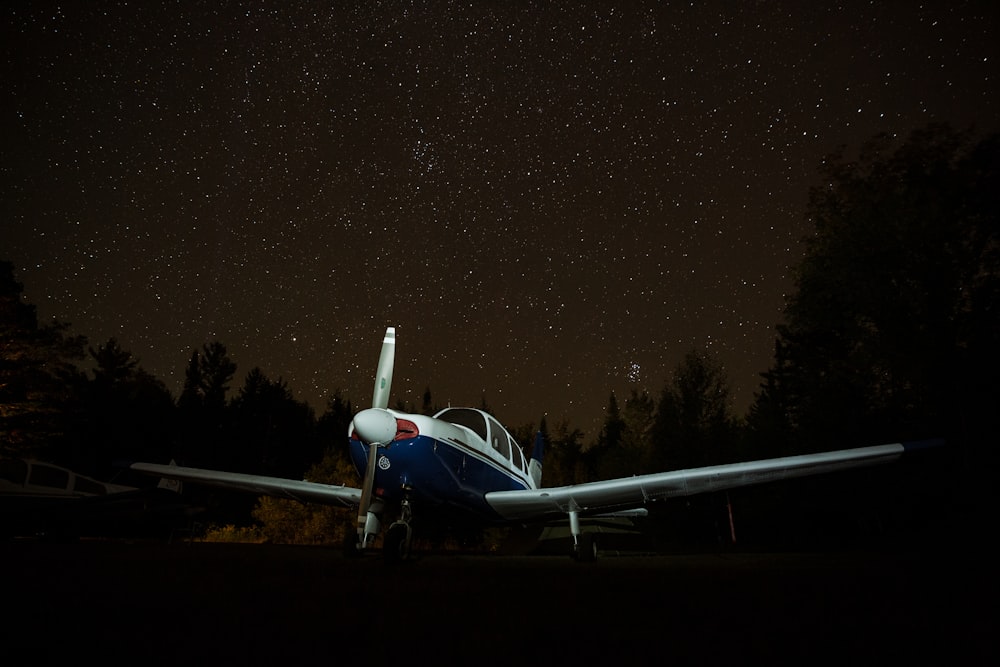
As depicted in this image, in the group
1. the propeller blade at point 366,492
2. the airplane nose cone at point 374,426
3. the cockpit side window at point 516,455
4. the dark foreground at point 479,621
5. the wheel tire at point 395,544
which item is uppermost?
the cockpit side window at point 516,455

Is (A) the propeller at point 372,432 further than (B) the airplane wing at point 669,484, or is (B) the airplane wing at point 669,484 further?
(B) the airplane wing at point 669,484

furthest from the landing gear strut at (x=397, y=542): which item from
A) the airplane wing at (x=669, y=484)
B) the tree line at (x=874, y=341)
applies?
the tree line at (x=874, y=341)

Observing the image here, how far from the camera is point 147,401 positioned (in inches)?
1998

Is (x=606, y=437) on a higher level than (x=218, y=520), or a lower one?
higher

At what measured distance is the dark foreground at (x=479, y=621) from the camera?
6.28 ft

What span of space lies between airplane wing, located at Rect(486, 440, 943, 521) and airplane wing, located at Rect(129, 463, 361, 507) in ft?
9.92

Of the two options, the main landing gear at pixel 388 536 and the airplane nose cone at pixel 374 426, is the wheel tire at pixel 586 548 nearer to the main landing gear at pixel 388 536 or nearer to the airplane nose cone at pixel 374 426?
the main landing gear at pixel 388 536

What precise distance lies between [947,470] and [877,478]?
416 cm

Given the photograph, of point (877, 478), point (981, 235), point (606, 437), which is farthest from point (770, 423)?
point (606, 437)

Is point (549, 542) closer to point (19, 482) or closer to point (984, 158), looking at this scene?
point (19, 482)

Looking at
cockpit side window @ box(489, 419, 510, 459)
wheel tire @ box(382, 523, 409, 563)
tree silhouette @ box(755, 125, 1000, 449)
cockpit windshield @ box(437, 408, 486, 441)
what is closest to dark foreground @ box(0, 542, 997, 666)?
wheel tire @ box(382, 523, 409, 563)

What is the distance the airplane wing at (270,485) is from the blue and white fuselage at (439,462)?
2361 mm

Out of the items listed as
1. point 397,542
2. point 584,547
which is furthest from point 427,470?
point 584,547

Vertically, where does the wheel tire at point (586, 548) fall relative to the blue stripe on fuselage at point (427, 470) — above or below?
below
